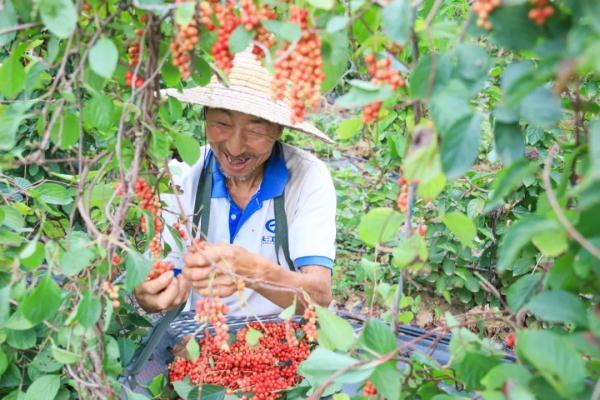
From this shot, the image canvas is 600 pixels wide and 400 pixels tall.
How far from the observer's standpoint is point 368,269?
1238 mm

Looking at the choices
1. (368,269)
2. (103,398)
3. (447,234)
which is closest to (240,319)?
(368,269)

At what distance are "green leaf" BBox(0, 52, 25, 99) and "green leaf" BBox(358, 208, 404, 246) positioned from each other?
1.88 ft

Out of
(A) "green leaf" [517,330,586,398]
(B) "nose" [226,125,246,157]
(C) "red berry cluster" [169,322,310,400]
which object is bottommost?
(C) "red berry cluster" [169,322,310,400]

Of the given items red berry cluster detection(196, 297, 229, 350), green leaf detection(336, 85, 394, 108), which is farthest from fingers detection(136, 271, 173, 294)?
green leaf detection(336, 85, 394, 108)

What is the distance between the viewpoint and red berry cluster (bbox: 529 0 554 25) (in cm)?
63

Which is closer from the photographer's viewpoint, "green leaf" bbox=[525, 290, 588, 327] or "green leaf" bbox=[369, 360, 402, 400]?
"green leaf" bbox=[525, 290, 588, 327]

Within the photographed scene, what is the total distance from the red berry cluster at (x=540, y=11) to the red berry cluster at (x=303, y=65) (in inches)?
10.5

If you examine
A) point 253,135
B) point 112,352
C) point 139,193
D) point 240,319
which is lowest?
point 240,319

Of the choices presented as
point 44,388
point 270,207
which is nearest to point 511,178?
point 44,388

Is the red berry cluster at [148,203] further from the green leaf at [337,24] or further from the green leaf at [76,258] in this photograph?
the green leaf at [337,24]

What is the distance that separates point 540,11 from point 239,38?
39cm

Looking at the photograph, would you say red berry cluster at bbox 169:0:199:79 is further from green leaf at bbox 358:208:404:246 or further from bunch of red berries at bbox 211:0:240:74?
green leaf at bbox 358:208:404:246

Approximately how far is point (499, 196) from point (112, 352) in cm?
75

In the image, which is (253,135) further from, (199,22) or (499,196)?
(499,196)
